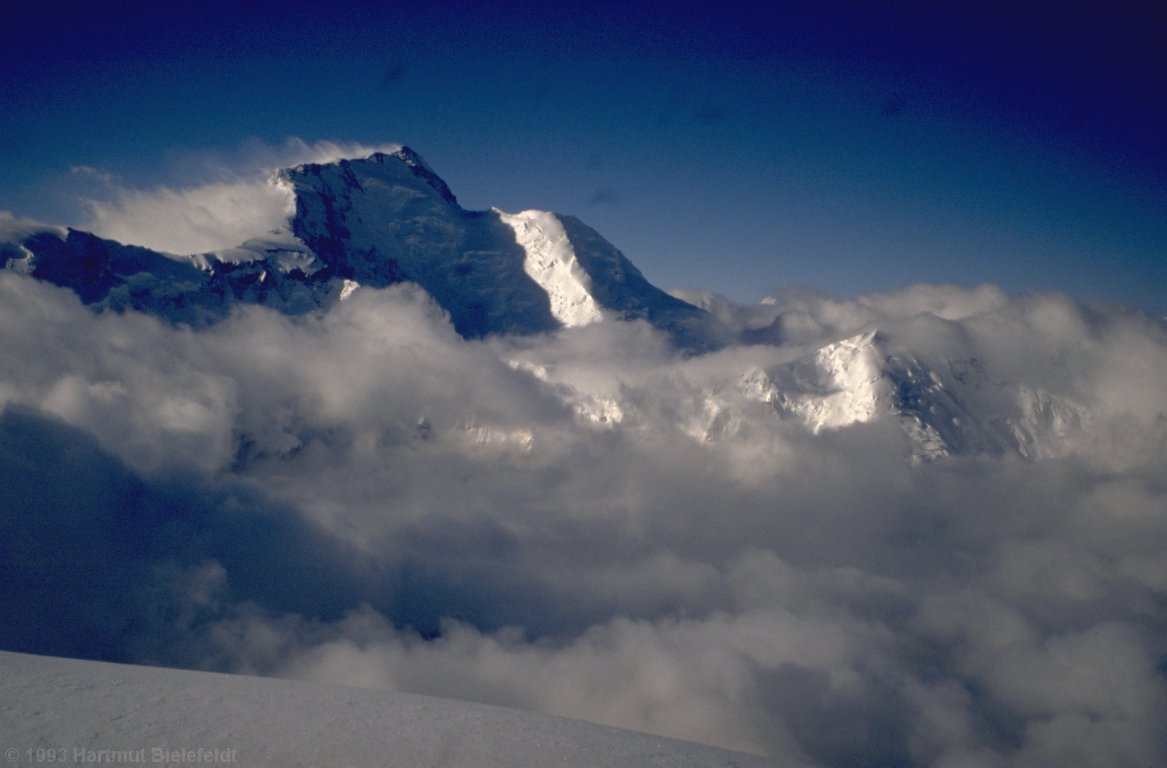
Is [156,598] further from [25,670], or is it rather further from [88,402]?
[25,670]

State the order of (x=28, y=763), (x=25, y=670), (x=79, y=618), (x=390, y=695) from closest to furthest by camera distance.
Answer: (x=28, y=763), (x=25, y=670), (x=390, y=695), (x=79, y=618)

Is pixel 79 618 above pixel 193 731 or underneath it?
underneath

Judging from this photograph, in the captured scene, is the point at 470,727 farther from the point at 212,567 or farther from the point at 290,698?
the point at 212,567

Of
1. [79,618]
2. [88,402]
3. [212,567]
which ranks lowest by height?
[79,618]

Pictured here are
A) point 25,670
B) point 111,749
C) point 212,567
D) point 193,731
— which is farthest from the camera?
point 212,567

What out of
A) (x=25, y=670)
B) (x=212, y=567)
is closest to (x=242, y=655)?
(x=212, y=567)

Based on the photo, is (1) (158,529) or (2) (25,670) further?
(1) (158,529)

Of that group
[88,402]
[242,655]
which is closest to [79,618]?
[242,655]
